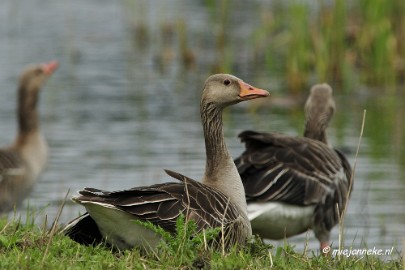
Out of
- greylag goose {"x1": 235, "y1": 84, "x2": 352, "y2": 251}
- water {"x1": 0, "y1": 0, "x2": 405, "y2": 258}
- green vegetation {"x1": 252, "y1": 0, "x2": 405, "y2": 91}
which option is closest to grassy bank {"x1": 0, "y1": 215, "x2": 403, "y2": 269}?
water {"x1": 0, "y1": 0, "x2": 405, "y2": 258}

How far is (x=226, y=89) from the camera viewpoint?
732cm

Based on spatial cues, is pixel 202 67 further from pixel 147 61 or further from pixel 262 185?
pixel 262 185

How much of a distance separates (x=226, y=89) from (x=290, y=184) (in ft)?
7.32

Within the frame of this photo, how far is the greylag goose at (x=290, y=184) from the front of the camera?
30.0 ft

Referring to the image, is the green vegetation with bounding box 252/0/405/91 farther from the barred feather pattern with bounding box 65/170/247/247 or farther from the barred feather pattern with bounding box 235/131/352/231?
the barred feather pattern with bounding box 65/170/247/247

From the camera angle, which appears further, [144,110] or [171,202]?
[144,110]

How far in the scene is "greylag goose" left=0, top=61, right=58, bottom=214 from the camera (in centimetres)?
1117

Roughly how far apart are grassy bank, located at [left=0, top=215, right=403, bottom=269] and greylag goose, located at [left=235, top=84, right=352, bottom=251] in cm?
272

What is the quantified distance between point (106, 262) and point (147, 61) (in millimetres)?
16215

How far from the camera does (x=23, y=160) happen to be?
11.7 metres

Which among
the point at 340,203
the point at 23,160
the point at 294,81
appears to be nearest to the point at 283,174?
the point at 340,203

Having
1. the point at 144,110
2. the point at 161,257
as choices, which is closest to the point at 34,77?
the point at 144,110

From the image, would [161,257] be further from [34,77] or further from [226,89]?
[34,77]

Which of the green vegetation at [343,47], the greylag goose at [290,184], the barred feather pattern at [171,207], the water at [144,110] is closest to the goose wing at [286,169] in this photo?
the greylag goose at [290,184]
